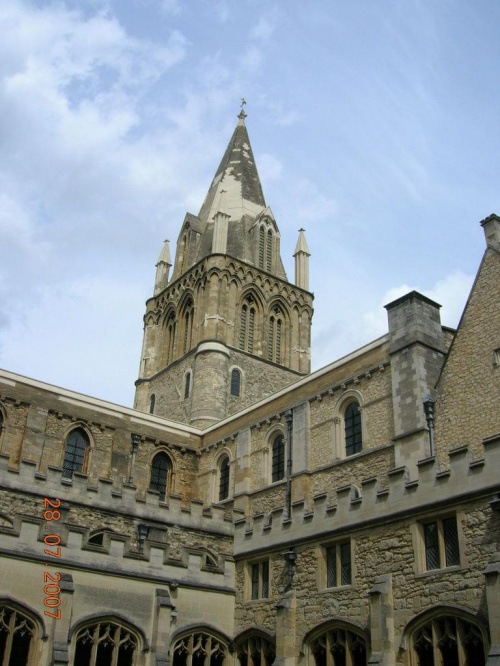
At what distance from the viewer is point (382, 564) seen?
16297 mm

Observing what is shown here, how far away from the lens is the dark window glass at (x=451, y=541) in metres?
14.9

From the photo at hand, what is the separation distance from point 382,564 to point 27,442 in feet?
54.7

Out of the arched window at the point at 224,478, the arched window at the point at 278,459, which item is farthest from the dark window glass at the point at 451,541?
the arched window at the point at 224,478

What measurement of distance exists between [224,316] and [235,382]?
402cm

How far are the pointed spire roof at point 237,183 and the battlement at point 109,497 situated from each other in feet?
93.3

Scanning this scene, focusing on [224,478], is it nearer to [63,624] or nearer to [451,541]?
[63,624]

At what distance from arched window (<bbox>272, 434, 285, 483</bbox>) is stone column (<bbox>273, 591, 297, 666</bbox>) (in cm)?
981

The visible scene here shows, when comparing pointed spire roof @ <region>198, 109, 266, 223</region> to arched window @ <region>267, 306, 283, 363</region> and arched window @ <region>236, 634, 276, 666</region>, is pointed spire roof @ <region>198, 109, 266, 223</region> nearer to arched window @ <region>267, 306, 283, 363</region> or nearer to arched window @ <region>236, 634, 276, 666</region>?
arched window @ <region>267, 306, 283, 363</region>

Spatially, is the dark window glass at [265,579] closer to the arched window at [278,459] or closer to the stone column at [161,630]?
the stone column at [161,630]

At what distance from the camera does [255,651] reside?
62.7 feet

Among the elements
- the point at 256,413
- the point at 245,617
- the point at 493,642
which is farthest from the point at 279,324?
the point at 493,642

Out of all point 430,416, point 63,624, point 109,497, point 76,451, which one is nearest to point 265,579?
point 63,624

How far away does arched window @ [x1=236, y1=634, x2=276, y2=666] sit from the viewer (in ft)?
61.4

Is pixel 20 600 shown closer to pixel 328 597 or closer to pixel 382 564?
pixel 328 597
